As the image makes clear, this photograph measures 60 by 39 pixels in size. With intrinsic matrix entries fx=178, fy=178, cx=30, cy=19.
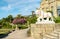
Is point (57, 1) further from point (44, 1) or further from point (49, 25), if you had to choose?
point (49, 25)

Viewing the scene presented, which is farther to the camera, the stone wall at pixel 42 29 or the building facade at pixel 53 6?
the building facade at pixel 53 6

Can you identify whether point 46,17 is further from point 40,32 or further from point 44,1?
point 44,1

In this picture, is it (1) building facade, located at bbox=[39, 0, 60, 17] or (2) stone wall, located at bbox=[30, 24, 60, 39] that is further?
(1) building facade, located at bbox=[39, 0, 60, 17]

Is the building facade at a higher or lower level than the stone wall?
higher

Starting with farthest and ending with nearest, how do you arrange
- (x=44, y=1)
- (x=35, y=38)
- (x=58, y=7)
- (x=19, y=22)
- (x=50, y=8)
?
(x=19, y=22)
(x=44, y=1)
(x=50, y=8)
(x=58, y=7)
(x=35, y=38)

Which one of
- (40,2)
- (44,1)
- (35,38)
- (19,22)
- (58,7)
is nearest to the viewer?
(35,38)

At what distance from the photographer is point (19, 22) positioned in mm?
55969

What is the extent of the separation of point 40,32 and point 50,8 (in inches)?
799

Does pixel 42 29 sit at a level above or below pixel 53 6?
below

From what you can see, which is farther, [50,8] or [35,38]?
[50,8]

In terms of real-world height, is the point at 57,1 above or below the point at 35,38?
above

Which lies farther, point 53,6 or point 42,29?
point 53,6

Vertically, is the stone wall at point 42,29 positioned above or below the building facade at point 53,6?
below

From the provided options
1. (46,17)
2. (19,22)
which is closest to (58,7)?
(46,17)
